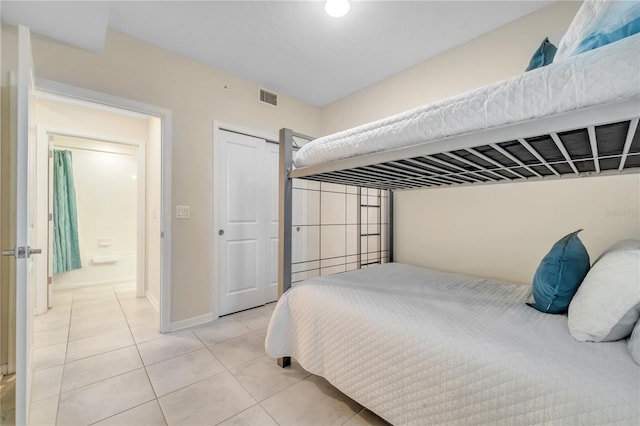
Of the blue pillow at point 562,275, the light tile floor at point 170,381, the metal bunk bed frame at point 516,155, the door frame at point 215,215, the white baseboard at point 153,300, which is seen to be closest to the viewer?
the metal bunk bed frame at point 516,155

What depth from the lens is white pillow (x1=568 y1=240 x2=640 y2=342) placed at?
84cm

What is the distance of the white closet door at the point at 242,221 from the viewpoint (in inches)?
108

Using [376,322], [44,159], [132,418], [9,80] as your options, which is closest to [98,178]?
[44,159]

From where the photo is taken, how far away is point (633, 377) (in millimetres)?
721

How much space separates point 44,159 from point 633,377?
4462mm

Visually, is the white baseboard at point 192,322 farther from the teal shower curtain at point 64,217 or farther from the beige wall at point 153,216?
the teal shower curtain at point 64,217

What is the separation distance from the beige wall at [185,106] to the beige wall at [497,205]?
1.70m

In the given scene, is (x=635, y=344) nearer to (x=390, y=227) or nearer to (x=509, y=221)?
(x=509, y=221)

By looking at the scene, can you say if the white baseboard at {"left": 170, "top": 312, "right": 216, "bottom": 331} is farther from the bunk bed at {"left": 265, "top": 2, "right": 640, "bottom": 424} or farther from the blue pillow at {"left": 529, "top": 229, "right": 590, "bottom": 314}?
the blue pillow at {"left": 529, "top": 229, "right": 590, "bottom": 314}

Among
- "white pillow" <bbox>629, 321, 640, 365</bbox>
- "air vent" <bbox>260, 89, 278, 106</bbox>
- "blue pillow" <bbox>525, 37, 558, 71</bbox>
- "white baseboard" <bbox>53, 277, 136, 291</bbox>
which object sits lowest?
"white baseboard" <bbox>53, 277, 136, 291</bbox>

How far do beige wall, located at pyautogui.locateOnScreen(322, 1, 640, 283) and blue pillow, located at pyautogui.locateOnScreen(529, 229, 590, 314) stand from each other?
778mm

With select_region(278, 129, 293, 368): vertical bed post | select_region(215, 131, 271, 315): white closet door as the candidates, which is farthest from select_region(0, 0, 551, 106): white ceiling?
select_region(278, 129, 293, 368): vertical bed post

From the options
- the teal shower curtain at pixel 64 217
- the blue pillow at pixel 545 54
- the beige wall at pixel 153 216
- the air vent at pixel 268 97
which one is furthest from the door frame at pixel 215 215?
the teal shower curtain at pixel 64 217

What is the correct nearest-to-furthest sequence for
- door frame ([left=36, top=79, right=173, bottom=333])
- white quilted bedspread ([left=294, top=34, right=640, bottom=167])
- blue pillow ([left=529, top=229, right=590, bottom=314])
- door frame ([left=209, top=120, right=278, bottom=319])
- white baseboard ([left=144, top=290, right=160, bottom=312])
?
white quilted bedspread ([left=294, top=34, right=640, bottom=167]) < blue pillow ([left=529, top=229, right=590, bottom=314]) < door frame ([left=36, top=79, right=173, bottom=333]) < door frame ([left=209, top=120, right=278, bottom=319]) < white baseboard ([left=144, top=290, right=160, bottom=312])
